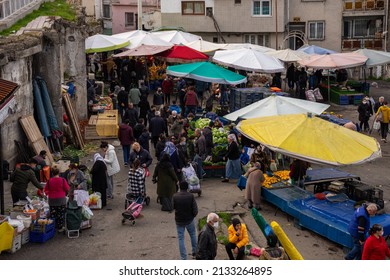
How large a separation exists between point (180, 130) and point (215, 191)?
384cm

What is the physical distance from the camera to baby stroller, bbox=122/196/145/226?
53.0 feet

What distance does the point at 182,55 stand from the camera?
32.3m

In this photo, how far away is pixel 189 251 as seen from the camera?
1446cm

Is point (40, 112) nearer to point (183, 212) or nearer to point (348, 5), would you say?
point (183, 212)

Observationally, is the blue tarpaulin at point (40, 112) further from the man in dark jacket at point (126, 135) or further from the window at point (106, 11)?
the window at point (106, 11)

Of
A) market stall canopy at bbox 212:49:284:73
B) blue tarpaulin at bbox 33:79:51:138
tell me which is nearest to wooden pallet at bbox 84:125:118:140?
blue tarpaulin at bbox 33:79:51:138

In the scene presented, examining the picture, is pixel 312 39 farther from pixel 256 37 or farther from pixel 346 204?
pixel 346 204

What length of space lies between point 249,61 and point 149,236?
15.7 m

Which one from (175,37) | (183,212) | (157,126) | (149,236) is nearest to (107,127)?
(157,126)

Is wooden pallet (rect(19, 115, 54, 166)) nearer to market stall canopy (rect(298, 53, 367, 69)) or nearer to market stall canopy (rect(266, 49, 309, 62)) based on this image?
market stall canopy (rect(298, 53, 367, 69))

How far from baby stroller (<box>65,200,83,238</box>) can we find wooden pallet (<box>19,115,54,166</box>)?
16.7 feet

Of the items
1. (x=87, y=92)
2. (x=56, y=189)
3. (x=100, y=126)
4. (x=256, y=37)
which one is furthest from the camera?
(x=256, y=37)

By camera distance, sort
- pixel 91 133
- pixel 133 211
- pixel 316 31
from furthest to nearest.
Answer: pixel 316 31
pixel 91 133
pixel 133 211

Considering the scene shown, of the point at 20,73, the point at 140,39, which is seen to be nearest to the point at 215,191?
the point at 20,73
